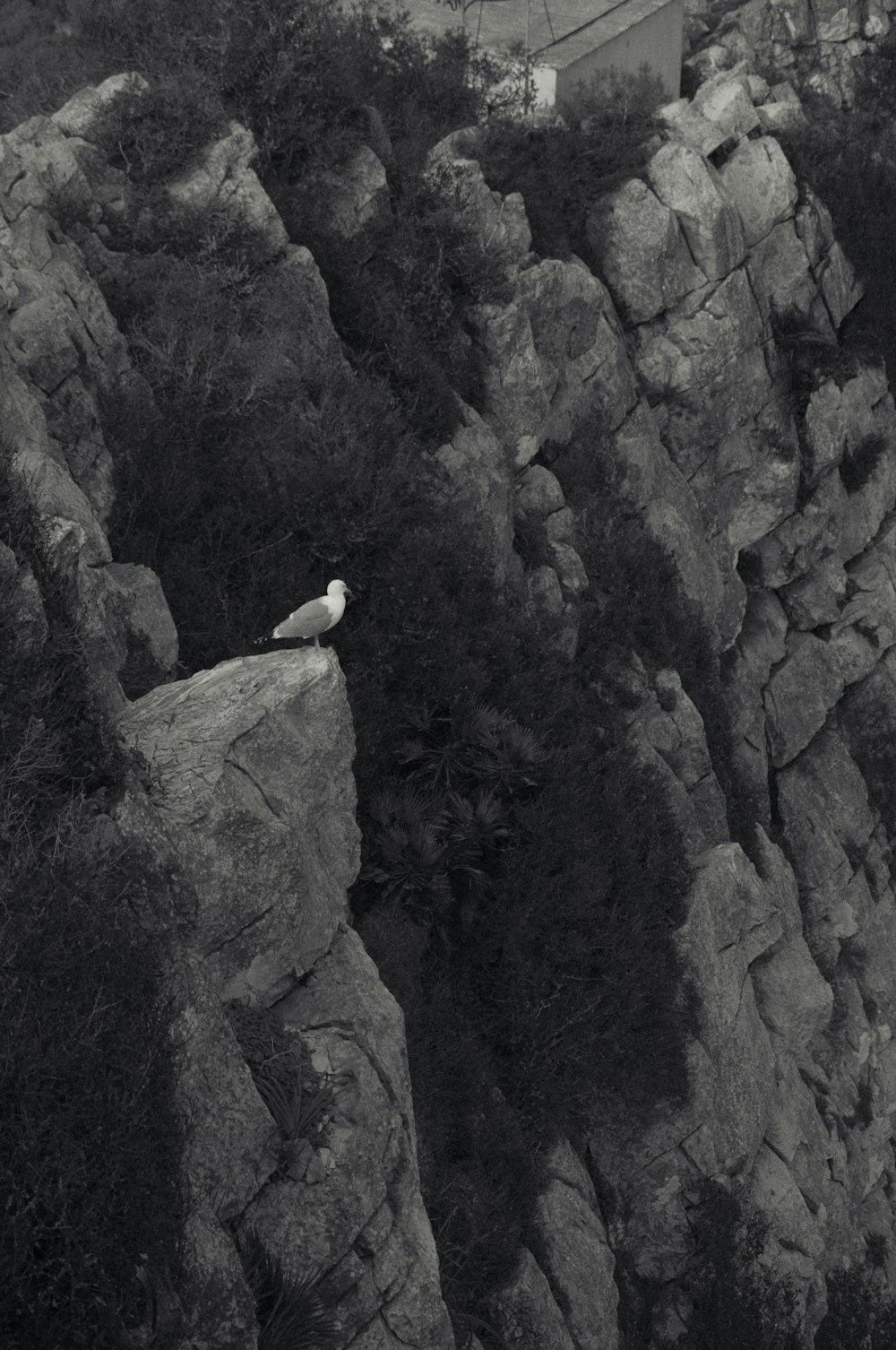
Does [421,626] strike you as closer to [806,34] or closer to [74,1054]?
[74,1054]

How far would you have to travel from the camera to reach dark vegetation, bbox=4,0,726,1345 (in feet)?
48.4

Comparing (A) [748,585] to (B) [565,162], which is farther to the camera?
(A) [748,585]

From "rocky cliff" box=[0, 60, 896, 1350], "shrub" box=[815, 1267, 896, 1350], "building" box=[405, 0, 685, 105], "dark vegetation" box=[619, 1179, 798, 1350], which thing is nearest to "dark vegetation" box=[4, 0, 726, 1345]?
"rocky cliff" box=[0, 60, 896, 1350]

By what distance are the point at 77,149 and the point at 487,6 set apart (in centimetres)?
1292

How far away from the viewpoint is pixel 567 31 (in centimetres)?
2772

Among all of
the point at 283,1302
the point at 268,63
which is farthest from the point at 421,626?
the point at 268,63

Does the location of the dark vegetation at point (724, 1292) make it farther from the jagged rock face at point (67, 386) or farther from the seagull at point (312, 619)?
the jagged rock face at point (67, 386)

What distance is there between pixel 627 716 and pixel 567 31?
17.0 metres

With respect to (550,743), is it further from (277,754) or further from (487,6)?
(487,6)

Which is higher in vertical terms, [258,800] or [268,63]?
[268,63]

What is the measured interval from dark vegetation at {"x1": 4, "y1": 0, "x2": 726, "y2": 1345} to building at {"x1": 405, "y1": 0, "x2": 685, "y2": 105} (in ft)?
23.5

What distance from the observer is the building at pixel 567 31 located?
1040 inches

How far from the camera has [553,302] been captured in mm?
21656

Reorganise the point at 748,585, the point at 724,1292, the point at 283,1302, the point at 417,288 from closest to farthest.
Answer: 1. the point at 283,1302
2. the point at 724,1292
3. the point at 417,288
4. the point at 748,585
